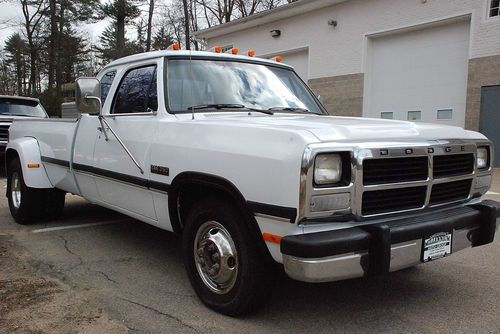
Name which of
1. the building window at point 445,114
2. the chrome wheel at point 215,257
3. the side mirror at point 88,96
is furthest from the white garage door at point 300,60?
the chrome wheel at point 215,257

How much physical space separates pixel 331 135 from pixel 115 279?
2331 millimetres

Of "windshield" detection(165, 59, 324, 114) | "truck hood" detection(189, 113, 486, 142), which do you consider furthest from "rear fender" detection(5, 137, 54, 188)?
"truck hood" detection(189, 113, 486, 142)

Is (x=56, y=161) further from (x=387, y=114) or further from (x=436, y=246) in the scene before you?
(x=387, y=114)

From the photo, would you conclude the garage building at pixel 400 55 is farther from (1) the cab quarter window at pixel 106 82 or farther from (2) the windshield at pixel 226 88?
(1) the cab quarter window at pixel 106 82

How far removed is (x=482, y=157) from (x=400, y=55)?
35.2ft

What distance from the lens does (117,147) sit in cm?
420

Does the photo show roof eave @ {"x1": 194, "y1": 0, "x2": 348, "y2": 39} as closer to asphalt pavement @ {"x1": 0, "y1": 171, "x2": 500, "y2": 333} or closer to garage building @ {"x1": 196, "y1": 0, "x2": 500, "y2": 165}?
garage building @ {"x1": 196, "y1": 0, "x2": 500, "y2": 165}

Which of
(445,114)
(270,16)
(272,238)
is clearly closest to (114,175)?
(272,238)

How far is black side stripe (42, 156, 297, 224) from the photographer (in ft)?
8.51

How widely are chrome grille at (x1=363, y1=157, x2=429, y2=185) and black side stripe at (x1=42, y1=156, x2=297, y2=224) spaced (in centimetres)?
50

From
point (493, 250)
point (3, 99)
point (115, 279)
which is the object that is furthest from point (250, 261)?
point (3, 99)

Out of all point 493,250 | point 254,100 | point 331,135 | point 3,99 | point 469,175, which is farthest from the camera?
point 3,99

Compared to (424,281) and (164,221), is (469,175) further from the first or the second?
(164,221)

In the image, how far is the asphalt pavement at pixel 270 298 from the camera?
3.06 metres
